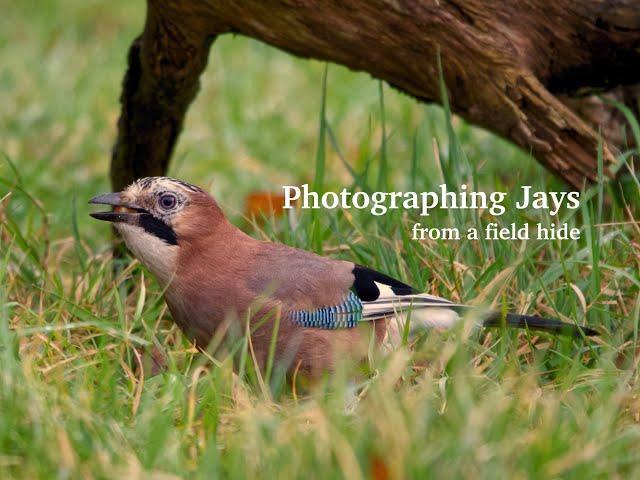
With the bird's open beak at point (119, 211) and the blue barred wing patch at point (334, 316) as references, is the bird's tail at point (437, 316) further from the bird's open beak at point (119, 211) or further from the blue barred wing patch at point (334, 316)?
the bird's open beak at point (119, 211)

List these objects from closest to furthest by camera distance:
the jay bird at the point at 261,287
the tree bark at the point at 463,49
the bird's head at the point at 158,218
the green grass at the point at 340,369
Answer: the green grass at the point at 340,369 < the jay bird at the point at 261,287 < the bird's head at the point at 158,218 < the tree bark at the point at 463,49

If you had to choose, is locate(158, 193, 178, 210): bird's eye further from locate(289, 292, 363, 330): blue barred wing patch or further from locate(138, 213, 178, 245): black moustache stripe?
locate(289, 292, 363, 330): blue barred wing patch

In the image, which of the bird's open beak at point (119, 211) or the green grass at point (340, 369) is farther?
the bird's open beak at point (119, 211)

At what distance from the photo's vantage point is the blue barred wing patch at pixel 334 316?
3096 millimetres

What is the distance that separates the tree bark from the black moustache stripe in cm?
80

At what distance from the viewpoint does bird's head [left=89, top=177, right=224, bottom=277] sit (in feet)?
10.4

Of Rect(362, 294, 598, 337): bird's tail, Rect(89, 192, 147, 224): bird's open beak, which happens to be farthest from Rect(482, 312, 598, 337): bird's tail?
Rect(89, 192, 147, 224): bird's open beak

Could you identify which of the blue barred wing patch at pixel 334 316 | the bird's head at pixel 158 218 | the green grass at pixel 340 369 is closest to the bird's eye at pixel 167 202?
the bird's head at pixel 158 218

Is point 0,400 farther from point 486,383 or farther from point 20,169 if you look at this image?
point 20,169

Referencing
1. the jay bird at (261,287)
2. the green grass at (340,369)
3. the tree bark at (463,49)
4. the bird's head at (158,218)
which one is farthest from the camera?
the tree bark at (463,49)

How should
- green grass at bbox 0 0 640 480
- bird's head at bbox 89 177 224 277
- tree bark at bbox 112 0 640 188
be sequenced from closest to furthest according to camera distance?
green grass at bbox 0 0 640 480
bird's head at bbox 89 177 224 277
tree bark at bbox 112 0 640 188

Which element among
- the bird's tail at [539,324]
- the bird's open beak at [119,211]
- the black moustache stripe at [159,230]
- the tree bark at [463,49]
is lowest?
the bird's tail at [539,324]

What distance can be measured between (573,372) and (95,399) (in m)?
1.21

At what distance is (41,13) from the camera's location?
7371 mm
